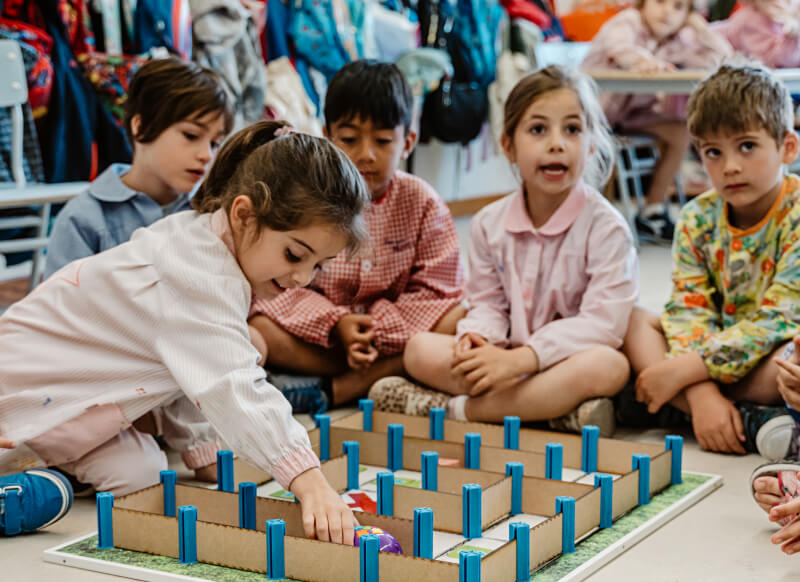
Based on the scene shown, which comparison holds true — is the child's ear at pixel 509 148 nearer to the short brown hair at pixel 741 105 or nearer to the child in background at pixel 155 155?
the short brown hair at pixel 741 105

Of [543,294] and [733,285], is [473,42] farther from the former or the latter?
[733,285]

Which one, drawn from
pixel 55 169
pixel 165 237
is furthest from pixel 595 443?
pixel 55 169

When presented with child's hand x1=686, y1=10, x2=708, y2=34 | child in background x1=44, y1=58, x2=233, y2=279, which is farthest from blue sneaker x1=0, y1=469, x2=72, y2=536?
child's hand x1=686, y1=10, x2=708, y2=34

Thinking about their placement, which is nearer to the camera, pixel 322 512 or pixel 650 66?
pixel 322 512

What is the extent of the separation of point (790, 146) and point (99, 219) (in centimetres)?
128

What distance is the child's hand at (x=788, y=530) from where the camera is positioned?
1232 millimetres

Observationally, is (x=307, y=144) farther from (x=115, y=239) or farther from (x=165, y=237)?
(x=115, y=239)

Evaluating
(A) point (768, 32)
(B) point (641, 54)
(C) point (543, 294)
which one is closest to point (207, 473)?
(C) point (543, 294)

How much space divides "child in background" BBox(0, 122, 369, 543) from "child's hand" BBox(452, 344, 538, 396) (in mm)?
590

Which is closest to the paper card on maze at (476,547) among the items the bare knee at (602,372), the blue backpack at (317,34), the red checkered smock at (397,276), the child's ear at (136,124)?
the bare knee at (602,372)

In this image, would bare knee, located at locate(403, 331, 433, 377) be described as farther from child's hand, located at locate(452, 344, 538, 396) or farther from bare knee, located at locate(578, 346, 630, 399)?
bare knee, located at locate(578, 346, 630, 399)

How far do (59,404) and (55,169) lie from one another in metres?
1.67

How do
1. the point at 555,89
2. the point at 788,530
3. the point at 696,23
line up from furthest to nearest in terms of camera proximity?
1. the point at 696,23
2. the point at 555,89
3. the point at 788,530

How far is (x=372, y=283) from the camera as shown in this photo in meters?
2.24
